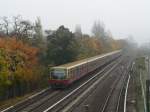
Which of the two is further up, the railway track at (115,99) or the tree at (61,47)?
the tree at (61,47)

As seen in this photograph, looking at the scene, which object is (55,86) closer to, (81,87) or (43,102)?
(81,87)

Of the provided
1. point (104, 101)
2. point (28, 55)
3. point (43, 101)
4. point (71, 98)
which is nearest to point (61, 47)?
point (28, 55)

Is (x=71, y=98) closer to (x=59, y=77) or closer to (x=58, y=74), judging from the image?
(x=59, y=77)

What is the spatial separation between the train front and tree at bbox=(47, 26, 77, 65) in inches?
500

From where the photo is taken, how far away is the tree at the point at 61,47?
5400 cm

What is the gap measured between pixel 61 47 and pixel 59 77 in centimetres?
1475

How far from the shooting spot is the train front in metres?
40.7

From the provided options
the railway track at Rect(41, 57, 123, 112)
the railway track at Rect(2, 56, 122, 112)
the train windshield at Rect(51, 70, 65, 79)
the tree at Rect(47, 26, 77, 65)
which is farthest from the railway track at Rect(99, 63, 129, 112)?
the tree at Rect(47, 26, 77, 65)

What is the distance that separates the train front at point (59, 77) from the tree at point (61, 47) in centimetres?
1269

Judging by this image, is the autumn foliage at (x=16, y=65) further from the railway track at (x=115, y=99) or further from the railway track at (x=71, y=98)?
the railway track at (x=115, y=99)

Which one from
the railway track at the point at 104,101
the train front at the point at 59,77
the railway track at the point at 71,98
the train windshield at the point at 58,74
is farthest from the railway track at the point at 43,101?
the railway track at the point at 104,101

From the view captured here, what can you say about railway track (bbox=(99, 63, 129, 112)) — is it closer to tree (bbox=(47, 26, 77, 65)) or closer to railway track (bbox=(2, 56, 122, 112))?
railway track (bbox=(2, 56, 122, 112))

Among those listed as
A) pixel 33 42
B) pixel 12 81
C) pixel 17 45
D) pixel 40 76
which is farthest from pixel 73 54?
pixel 12 81

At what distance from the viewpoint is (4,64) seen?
34656 millimetres
